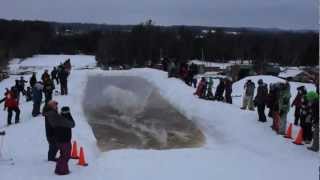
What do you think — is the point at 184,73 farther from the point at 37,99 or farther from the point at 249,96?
the point at 37,99

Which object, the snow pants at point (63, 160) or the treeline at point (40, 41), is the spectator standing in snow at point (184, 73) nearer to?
the snow pants at point (63, 160)

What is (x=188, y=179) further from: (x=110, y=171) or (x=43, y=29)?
(x=43, y=29)

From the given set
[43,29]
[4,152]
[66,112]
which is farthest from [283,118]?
[43,29]

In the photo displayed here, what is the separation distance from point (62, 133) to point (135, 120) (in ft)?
27.9

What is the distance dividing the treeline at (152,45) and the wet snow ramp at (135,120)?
47.4m

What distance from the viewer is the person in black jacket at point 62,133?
36.2 feet

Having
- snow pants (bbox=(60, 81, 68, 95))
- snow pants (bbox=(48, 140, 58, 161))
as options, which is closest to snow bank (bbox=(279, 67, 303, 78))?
snow pants (bbox=(60, 81, 68, 95))

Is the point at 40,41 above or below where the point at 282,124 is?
below

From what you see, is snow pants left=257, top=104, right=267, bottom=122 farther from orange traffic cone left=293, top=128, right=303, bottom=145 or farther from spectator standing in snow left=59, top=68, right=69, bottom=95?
spectator standing in snow left=59, top=68, right=69, bottom=95

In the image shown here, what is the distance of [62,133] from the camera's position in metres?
11.1

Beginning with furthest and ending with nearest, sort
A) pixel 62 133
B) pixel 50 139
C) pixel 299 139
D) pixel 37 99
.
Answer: pixel 37 99, pixel 299 139, pixel 50 139, pixel 62 133

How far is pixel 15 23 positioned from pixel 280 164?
15244 centimetres

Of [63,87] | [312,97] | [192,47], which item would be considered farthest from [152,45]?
[312,97]

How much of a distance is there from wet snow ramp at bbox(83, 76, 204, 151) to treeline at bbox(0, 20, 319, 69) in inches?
1865
